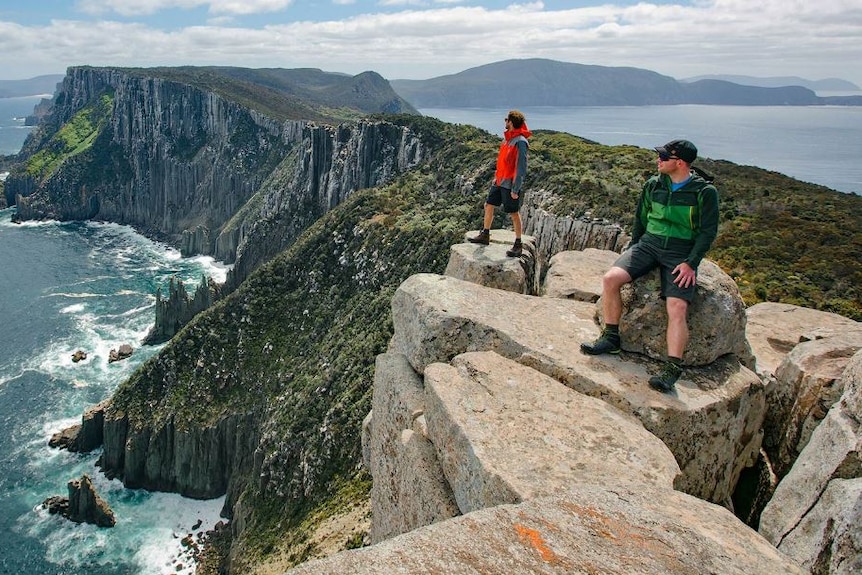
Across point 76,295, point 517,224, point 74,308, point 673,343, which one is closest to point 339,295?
point 517,224

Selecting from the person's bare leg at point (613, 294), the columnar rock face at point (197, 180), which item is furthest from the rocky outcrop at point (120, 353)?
the person's bare leg at point (613, 294)

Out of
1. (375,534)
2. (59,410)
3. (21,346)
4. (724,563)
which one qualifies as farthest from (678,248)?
(21,346)

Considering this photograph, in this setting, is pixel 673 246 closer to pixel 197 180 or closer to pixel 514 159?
pixel 514 159

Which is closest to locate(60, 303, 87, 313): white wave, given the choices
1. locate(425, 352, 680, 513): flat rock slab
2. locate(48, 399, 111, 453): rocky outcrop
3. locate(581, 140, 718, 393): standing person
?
locate(48, 399, 111, 453): rocky outcrop

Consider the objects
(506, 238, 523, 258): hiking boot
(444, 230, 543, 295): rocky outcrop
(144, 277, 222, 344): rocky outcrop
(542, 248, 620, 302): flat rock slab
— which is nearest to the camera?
(542, 248, 620, 302): flat rock slab

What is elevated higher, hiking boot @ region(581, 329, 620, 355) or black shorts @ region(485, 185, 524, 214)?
black shorts @ region(485, 185, 524, 214)

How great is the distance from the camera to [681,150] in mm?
11234

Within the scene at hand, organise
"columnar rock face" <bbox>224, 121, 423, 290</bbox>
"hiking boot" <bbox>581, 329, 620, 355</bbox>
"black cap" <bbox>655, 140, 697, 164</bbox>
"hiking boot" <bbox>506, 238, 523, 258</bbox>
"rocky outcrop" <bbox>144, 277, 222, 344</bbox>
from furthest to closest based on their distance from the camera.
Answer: "rocky outcrop" <bbox>144, 277, 222, 344</bbox>
"columnar rock face" <bbox>224, 121, 423, 290</bbox>
"hiking boot" <bbox>506, 238, 523, 258</bbox>
"hiking boot" <bbox>581, 329, 620, 355</bbox>
"black cap" <bbox>655, 140, 697, 164</bbox>

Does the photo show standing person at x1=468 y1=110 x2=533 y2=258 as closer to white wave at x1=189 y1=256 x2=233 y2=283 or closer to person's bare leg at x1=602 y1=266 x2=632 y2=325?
person's bare leg at x1=602 y1=266 x2=632 y2=325

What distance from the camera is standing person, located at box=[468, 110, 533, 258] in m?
17.7

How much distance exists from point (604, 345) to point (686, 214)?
316 centimetres

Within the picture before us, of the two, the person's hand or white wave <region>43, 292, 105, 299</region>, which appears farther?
white wave <region>43, 292, 105, 299</region>

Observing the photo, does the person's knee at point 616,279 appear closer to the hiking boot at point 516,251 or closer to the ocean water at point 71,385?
the hiking boot at point 516,251

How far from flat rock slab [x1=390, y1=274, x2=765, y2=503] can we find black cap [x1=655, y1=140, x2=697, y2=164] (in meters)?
4.01
